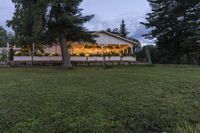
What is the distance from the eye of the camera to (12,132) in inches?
217

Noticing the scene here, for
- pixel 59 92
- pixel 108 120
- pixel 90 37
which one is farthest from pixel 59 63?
pixel 108 120

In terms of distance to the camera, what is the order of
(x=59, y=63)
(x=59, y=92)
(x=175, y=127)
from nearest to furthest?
(x=175, y=127) → (x=59, y=92) → (x=59, y=63)

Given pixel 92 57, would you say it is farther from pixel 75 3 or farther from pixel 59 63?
pixel 75 3

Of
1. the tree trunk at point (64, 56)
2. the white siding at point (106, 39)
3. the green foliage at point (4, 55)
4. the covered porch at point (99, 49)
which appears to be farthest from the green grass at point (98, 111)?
the white siding at point (106, 39)

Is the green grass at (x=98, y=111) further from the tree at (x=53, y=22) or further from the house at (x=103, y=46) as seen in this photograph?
the house at (x=103, y=46)

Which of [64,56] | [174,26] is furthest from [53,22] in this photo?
[174,26]

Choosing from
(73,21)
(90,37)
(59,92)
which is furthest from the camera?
(90,37)

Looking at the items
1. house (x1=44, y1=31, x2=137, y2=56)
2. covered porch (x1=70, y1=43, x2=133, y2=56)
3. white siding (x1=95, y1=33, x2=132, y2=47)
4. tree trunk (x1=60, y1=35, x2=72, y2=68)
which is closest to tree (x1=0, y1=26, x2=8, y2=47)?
house (x1=44, y1=31, x2=137, y2=56)

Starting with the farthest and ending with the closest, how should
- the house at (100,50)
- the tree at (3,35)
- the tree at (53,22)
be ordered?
the tree at (3,35)
the house at (100,50)
the tree at (53,22)

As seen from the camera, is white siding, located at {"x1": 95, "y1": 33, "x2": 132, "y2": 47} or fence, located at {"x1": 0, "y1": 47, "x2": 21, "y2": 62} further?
white siding, located at {"x1": 95, "y1": 33, "x2": 132, "y2": 47}

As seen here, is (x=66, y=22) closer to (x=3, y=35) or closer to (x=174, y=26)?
(x=174, y=26)

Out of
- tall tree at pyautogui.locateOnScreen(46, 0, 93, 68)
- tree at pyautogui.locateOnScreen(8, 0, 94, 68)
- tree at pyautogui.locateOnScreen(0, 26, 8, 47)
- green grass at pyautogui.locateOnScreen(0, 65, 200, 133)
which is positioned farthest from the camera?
tree at pyautogui.locateOnScreen(0, 26, 8, 47)

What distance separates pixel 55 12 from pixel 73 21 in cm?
163

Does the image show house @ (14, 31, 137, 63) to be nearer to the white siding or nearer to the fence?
the white siding
